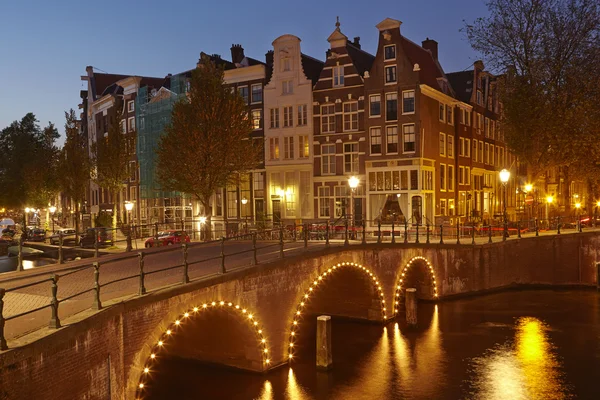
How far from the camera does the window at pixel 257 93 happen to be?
4397 cm

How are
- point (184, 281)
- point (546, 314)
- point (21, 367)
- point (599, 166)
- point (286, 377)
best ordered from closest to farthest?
point (21, 367), point (184, 281), point (286, 377), point (546, 314), point (599, 166)

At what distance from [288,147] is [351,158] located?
531 cm

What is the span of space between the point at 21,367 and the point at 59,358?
2.83 ft

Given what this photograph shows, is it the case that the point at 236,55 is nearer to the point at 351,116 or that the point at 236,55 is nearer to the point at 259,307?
the point at 351,116

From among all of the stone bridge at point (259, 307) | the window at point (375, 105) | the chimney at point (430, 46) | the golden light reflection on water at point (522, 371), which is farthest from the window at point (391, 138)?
the golden light reflection on water at point (522, 371)

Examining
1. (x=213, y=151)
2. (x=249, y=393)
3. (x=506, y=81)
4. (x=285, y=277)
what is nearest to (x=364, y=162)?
(x=506, y=81)

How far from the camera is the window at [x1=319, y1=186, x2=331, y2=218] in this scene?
41125 mm

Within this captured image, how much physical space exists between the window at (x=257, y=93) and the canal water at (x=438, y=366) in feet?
76.5

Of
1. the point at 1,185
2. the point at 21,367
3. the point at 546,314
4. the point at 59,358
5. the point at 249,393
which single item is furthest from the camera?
the point at 1,185

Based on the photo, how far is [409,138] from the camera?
124ft

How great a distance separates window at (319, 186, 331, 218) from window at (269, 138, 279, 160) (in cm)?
467

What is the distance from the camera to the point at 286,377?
18344mm

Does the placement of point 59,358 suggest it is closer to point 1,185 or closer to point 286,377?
point 286,377

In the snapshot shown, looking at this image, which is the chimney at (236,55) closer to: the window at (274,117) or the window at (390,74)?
the window at (274,117)
